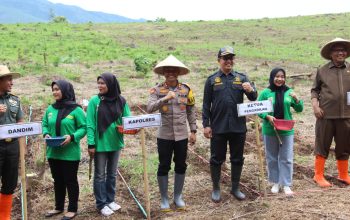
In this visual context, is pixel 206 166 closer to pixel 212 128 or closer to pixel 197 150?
pixel 197 150

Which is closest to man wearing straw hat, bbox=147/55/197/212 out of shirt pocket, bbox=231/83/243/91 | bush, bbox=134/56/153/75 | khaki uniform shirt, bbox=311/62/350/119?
shirt pocket, bbox=231/83/243/91

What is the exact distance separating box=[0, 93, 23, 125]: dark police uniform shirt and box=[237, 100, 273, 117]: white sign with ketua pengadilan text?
2.39 m

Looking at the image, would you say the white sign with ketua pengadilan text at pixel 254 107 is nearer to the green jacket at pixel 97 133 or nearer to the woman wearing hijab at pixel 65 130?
the green jacket at pixel 97 133

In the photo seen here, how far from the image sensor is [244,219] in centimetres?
429

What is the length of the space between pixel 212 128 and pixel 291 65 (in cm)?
1314

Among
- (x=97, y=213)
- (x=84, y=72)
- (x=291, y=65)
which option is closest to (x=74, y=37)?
(x=84, y=72)

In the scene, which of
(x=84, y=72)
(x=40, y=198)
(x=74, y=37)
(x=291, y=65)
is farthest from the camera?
(x=74, y=37)

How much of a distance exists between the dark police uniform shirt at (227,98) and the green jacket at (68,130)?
4.96 feet

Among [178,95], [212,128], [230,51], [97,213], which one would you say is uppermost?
[230,51]

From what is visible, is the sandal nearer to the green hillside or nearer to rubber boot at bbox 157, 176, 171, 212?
rubber boot at bbox 157, 176, 171, 212

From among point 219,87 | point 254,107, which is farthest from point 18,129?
point 254,107

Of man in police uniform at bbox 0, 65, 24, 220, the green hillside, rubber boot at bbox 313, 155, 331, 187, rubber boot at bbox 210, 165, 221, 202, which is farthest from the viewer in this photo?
the green hillside

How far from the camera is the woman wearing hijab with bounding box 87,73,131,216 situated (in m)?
4.52

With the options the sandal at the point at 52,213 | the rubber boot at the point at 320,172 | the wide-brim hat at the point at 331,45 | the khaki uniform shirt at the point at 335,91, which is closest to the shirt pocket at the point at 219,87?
the khaki uniform shirt at the point at 335,91
